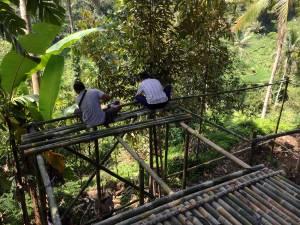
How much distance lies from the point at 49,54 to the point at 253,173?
370 centimetres

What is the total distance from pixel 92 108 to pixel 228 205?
2.83 meters

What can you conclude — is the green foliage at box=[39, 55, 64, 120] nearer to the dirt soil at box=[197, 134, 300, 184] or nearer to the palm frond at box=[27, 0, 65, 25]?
the palm frond at box=[27, 0, 65, 25]

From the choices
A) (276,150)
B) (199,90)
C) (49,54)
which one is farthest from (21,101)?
(276,150)

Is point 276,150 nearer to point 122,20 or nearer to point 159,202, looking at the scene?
point 122,20

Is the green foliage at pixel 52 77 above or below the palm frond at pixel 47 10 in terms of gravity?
below

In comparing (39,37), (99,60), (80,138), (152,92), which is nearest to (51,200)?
(80,138)

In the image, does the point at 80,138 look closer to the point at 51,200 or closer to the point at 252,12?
the point at 51,200

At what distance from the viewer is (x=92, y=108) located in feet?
18.6

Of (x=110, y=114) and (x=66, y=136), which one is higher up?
(x=110, y=114)

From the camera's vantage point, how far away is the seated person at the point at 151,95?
21.2 ft

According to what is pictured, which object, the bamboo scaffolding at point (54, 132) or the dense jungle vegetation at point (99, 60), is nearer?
the bamboo scaffolding at point (54, 132)

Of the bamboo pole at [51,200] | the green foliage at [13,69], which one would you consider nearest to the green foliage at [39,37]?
the green foliage at [13,69]

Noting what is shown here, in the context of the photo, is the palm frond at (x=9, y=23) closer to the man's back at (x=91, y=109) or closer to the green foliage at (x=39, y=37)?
the green foliage at (x=39, y=37)

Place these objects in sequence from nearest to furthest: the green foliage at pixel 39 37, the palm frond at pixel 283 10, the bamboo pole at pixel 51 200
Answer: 1. the bamboo pole at pixel 51 200
2. the green foliage at pixel 39 37
3. the palm frond at pixel 283 10
